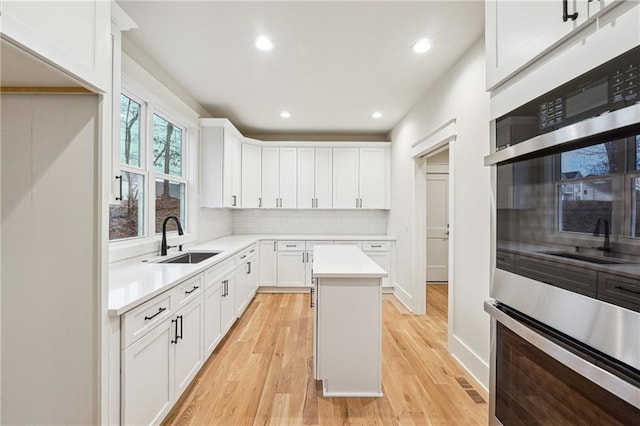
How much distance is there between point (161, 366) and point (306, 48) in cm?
257

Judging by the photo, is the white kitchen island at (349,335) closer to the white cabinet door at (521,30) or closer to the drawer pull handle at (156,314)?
the drawer pull handle at (156,314)

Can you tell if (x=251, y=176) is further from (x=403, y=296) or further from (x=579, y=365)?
(x=579, y=365)

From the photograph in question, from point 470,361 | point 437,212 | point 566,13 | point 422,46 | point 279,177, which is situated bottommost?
point 470,361

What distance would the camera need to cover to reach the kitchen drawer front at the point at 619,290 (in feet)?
2.02

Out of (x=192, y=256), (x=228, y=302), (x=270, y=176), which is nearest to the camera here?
(x=228, y=302)

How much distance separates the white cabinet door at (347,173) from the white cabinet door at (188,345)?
3310 mm

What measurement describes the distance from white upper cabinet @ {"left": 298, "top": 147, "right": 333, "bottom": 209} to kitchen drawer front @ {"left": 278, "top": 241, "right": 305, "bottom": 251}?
0.69 m

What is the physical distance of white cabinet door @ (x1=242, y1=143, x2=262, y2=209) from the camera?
16.0ft

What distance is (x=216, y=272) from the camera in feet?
8.97

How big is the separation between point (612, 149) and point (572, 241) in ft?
0.79

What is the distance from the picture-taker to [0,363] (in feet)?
3.98

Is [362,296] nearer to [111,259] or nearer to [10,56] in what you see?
[111,259]

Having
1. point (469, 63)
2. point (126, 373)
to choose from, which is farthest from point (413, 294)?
point (126, 373)

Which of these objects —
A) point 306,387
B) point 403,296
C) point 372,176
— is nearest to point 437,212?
point 372,176
